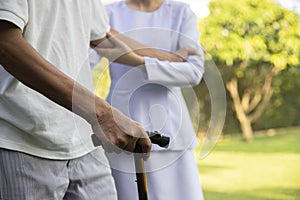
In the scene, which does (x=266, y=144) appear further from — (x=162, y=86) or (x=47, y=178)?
(x=47, y=178)

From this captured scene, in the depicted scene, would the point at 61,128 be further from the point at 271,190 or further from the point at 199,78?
the point at 271,190

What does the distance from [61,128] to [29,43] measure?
0.23 metres

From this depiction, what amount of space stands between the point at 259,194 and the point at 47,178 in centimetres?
545

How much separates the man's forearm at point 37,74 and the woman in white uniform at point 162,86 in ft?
0.65

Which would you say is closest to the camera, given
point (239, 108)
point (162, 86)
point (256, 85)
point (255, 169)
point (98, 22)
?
point (98, 22)

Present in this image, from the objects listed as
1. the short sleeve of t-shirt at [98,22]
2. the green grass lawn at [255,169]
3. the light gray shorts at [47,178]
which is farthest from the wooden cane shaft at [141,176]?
the green grass lawn at [255,169]

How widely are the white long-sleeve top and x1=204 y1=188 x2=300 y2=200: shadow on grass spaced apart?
412cm

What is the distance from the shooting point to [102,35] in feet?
6.22

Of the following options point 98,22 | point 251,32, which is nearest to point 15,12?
point 98,22

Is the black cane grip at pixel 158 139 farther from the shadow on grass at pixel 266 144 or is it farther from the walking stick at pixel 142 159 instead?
the shadow on grass at pixel 266 144

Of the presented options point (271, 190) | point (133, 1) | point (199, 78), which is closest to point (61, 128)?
point (199, 78)

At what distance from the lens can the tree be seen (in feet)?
32.2

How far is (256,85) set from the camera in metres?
10.7

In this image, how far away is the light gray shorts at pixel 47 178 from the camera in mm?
1444
